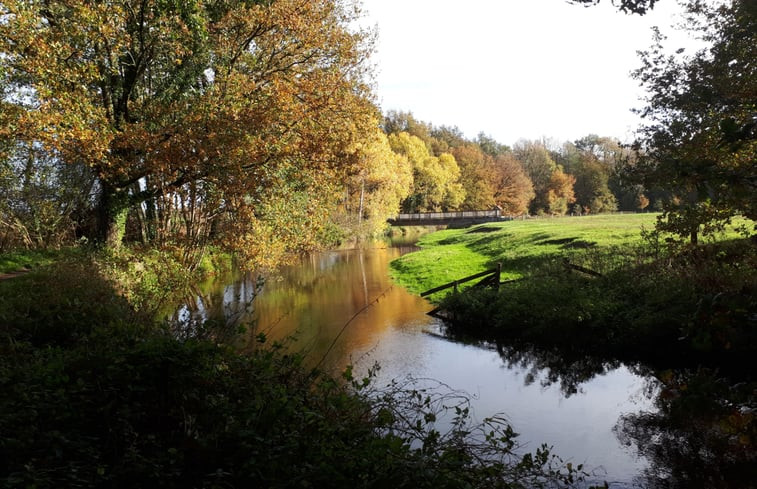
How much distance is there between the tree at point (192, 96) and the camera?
12.2m

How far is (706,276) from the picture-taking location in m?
12.0

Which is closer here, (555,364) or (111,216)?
(555,364)

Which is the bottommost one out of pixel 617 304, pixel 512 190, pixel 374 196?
pixel 617 304

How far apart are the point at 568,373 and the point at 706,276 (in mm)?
4312

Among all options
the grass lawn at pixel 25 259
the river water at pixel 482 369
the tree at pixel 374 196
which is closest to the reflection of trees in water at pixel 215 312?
the river water at pixel 482 369

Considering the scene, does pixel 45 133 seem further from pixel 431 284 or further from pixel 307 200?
pixel 431 284

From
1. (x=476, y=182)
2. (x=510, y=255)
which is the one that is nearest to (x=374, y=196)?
(x=510, y=255)

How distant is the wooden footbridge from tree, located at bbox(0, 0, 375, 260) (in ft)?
127

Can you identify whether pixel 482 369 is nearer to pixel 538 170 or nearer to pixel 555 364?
pixel 555 364

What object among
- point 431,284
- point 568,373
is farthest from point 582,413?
point 431,284

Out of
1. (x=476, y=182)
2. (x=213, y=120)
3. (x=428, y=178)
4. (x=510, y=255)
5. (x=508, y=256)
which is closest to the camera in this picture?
(x=213, y=120)

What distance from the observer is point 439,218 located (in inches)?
2317

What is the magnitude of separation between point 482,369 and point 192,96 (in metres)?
12.8

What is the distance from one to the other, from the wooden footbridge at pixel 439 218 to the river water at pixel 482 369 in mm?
37299
